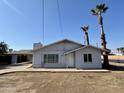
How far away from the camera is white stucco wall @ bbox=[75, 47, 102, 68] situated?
1758 cm

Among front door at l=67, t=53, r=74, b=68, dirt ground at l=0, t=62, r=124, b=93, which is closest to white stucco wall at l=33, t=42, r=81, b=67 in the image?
front door at l=67, t=53, r=74, b=68

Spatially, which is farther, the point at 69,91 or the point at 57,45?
the point at 57,45

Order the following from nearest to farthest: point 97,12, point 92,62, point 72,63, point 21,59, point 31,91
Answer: point 31,91 → point 92,62 → point 72,63 → point 97,12 → point 21,59

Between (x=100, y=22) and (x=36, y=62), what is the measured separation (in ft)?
41.8

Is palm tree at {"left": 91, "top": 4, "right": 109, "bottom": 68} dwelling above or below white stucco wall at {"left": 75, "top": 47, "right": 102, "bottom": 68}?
above

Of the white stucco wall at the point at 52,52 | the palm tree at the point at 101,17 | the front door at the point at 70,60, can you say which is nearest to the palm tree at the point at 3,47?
the white stucco wall at the point at 52,52

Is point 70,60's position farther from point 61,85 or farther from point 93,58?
point 61,85

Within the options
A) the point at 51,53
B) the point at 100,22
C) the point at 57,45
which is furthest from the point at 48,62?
the point at 100,22

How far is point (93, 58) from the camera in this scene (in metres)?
17.6

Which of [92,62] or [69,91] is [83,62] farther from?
[69,91]

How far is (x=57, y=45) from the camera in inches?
768

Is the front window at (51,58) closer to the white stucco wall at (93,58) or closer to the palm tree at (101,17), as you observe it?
the white stucco wall at (93,58)

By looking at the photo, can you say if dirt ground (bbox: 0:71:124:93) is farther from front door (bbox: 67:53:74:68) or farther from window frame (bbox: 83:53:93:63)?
front door (bbox: 67:53:74:68)

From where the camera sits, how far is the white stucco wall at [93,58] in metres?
17.6
